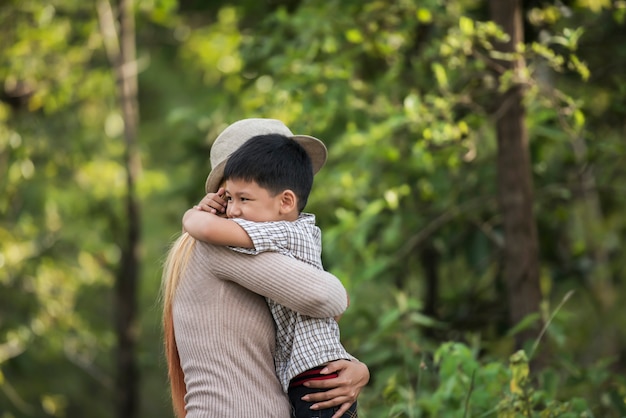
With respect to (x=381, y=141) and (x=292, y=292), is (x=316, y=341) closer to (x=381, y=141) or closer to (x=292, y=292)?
(x=292, y=292)

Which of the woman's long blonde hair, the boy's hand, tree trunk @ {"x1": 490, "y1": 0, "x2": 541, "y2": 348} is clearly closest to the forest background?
tree trunk @ {"x1": 490, "y1": 0, "x2": 541, "y2": 348}

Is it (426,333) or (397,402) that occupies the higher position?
(397,402)

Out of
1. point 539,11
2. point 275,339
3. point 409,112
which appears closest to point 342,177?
point 409,112

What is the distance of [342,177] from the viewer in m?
4.59

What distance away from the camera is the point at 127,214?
730 centimetres

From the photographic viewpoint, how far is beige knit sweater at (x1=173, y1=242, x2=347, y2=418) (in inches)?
85.0

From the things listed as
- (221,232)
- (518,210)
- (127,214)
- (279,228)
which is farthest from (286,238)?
(127,214)

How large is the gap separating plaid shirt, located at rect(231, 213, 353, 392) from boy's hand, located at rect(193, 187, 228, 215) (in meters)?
0.15

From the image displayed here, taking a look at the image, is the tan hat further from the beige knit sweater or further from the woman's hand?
the woman's hand

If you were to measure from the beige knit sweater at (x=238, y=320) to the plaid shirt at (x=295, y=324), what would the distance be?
1.0 inches

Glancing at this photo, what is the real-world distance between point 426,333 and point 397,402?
5.67ft

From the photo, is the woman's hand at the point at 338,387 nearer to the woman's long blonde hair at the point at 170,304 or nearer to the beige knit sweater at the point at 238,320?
the beige knit sweater at the point at 238,320

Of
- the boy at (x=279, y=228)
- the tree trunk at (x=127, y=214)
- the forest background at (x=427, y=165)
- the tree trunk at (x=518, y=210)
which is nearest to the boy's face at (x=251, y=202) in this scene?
the boy at (x=279, y=228)

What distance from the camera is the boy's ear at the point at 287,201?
7.45 ft
